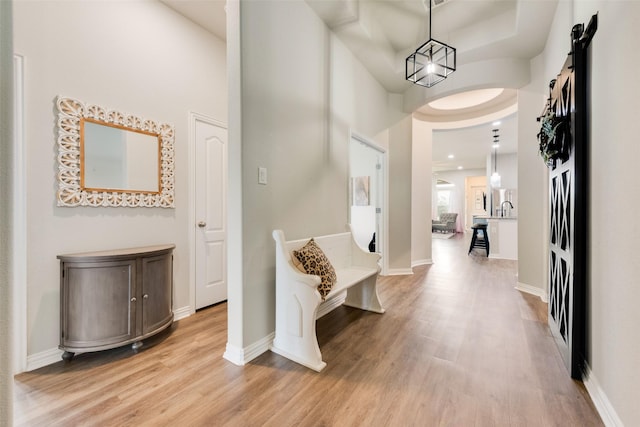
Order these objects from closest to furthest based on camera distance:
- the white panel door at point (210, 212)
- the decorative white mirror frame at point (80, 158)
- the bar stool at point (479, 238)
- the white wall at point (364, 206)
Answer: the decorative white mirror frame at point (80, 158)
the white panel door at point (210, 212)
the white wall at point (364, 206)
the bar stool at point (479, 238)

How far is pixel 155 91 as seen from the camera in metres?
2.54

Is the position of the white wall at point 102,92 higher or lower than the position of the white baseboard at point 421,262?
higher

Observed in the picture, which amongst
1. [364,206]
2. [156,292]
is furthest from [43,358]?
[364,206]

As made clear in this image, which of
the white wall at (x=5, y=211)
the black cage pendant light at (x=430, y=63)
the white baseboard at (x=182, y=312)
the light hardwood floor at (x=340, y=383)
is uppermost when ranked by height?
the black cage pendant light at (x=430, y=63)

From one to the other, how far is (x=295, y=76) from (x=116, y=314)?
2.35 meters

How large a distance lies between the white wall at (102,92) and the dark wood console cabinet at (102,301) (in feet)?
0.44

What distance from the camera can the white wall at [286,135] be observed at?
1.97 m

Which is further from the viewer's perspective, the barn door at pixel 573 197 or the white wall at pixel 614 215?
the barn door at pixel 573 197

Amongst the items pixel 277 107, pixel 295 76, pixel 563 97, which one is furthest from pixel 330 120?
pixel 563 97

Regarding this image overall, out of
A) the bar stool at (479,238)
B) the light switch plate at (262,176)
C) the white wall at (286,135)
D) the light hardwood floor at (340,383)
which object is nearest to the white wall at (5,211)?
the light hardwood floor at (340,383)

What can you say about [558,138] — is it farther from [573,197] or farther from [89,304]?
[89,304]

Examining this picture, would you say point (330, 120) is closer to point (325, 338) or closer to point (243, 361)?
point (325, 338)

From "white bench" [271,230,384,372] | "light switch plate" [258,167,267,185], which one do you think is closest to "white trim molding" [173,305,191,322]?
"white bench" [271,230,384,372]

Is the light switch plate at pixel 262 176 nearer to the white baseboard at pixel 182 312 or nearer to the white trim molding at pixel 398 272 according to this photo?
the white baseboard at pixel 182 312
